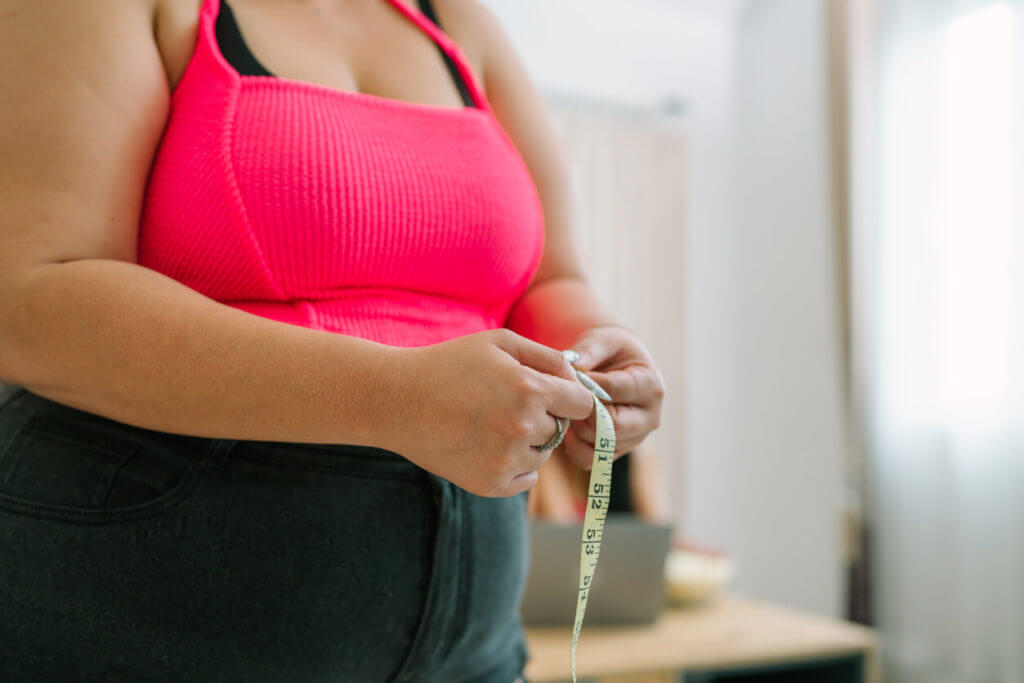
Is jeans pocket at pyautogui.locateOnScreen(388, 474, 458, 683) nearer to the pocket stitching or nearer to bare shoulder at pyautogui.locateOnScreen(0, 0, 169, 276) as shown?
the pocket stitching

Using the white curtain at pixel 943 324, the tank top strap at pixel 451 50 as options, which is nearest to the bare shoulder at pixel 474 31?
the tank top strap at pixel 451 50

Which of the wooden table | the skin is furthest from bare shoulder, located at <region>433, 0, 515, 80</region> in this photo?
the wooden table

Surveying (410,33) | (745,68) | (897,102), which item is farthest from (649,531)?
(745,68)

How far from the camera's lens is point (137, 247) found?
1.91 feet

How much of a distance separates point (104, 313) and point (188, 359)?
0.19 feet

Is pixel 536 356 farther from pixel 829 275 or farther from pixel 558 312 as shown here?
pixel 829 275

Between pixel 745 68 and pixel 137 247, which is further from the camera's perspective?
pixel 745 68

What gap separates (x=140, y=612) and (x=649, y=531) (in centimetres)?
116

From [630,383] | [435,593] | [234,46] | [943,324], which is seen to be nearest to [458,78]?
[234,46]

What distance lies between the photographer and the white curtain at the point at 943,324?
2.07 metres

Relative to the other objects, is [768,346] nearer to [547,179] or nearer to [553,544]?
[553,544]

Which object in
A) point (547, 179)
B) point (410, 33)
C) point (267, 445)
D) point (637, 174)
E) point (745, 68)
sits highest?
point (745, 68)

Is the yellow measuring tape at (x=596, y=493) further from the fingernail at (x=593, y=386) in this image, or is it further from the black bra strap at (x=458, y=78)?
the black bra strap at (x=458, y=78)

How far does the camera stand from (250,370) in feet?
1.56
